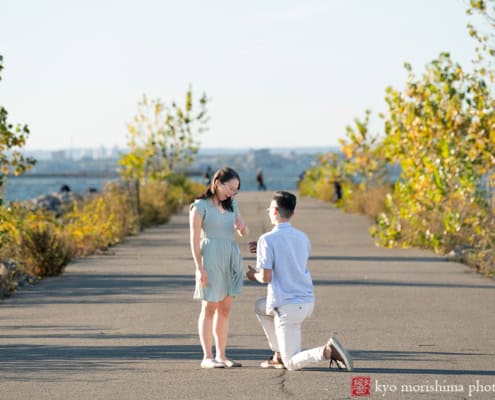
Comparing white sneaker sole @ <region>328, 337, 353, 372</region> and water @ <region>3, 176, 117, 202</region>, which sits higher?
white sneaker sole @ <region>328, 337, 353, 372</region>

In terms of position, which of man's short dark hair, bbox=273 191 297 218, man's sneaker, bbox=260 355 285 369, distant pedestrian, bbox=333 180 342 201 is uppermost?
man's short dark hair, bbox=273 191 297 218

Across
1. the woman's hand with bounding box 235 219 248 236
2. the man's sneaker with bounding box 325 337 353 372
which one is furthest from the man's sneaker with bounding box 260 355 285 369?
the woman's hand with bounding box 235 219 248 236

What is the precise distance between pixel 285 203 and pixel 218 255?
0.75m

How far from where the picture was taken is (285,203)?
9.34m

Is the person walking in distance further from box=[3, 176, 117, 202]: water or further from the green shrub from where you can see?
box=[3, 176, 117, 202]: water

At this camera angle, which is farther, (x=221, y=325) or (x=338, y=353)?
(x=221, y=325)

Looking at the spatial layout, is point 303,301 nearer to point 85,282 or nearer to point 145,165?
point 85,282

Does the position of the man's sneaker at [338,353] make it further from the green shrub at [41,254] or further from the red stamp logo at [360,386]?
the green shrub at [41,254]

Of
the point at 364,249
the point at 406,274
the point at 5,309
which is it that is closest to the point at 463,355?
the point at 5,309

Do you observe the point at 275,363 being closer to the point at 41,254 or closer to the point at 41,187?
the point at 41,254

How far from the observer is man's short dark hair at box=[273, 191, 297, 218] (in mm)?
9344

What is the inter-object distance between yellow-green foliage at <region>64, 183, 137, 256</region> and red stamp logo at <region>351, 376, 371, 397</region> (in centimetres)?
1298

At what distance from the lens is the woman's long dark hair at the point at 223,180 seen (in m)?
9.58

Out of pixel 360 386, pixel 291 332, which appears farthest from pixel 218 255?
pixel 360 386
